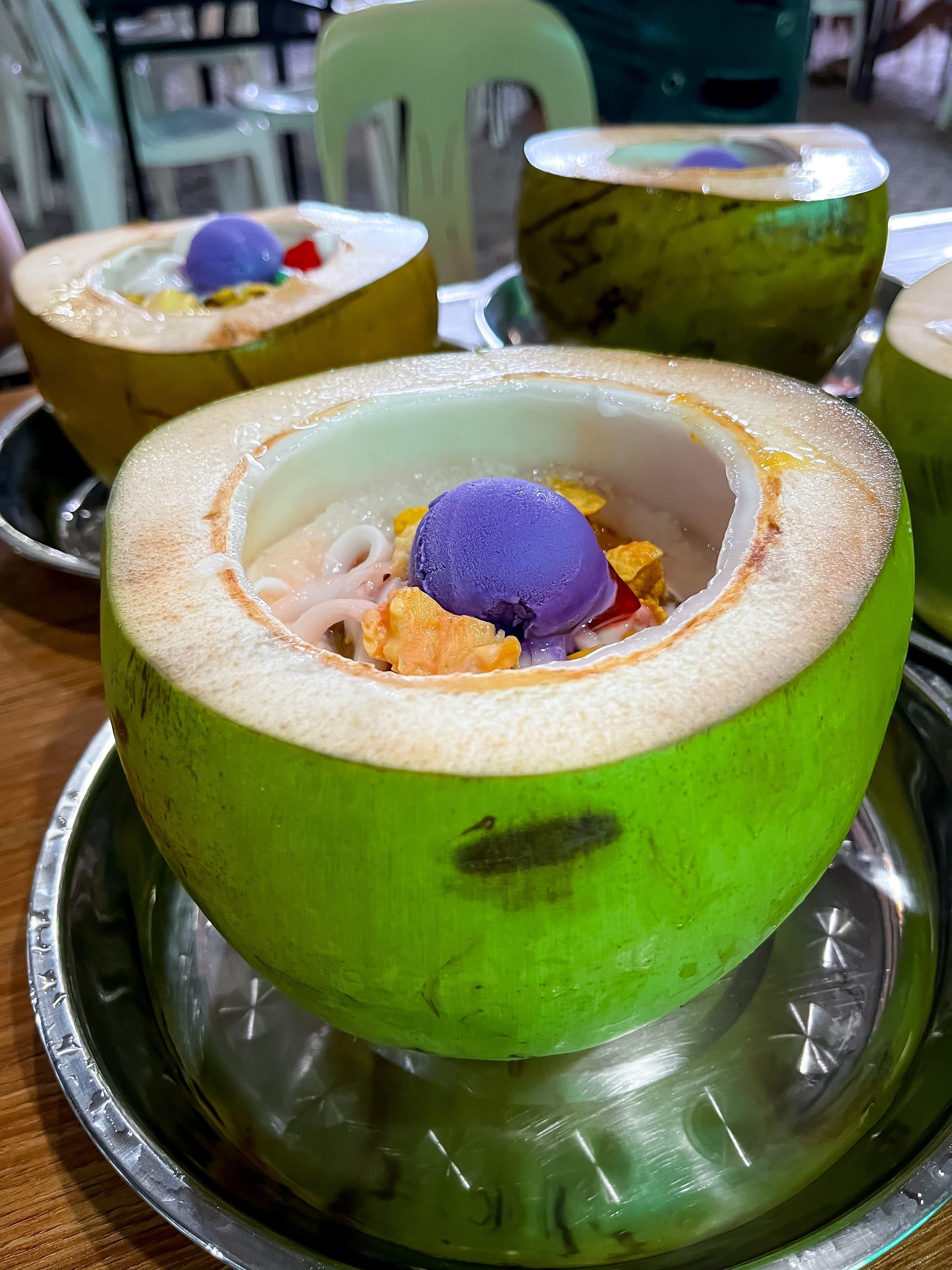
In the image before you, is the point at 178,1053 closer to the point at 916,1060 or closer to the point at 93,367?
the point at 916,1060

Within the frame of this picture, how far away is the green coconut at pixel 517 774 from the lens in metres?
0.28

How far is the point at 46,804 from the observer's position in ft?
1.65

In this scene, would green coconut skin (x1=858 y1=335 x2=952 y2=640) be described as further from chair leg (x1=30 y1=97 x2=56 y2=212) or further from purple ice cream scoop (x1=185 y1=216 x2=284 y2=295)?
chair leg (x1=30 y1=97 x2=56 y2=212)

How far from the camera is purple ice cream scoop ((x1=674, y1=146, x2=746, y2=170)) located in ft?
2.38

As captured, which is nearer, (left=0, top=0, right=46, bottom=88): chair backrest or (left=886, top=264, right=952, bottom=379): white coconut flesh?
(left=886, top=264, right=952, bottom=379): white coconut flesh

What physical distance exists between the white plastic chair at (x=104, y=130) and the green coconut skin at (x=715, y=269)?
5.74 feet

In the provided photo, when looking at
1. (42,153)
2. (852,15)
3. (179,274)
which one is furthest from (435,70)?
(852,15)

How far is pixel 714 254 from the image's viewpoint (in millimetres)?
622

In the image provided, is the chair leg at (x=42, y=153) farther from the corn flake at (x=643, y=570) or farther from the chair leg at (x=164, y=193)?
the corn flake at (x=643, y=570)

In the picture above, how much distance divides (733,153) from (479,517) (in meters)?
0.56

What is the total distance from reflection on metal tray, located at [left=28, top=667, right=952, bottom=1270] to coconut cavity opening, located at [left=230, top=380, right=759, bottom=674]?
15 cm

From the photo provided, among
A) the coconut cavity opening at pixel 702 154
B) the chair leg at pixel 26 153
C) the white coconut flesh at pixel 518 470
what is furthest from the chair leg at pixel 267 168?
the white coconut flesh at pixel 518 470

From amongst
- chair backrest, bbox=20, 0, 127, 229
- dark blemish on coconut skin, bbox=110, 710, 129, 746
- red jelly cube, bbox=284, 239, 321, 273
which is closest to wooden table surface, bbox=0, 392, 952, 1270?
dark blemish on coconut skin, bbox=110, 710, 129, 746

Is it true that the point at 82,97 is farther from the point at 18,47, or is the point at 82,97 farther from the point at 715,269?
the point at 715,269
